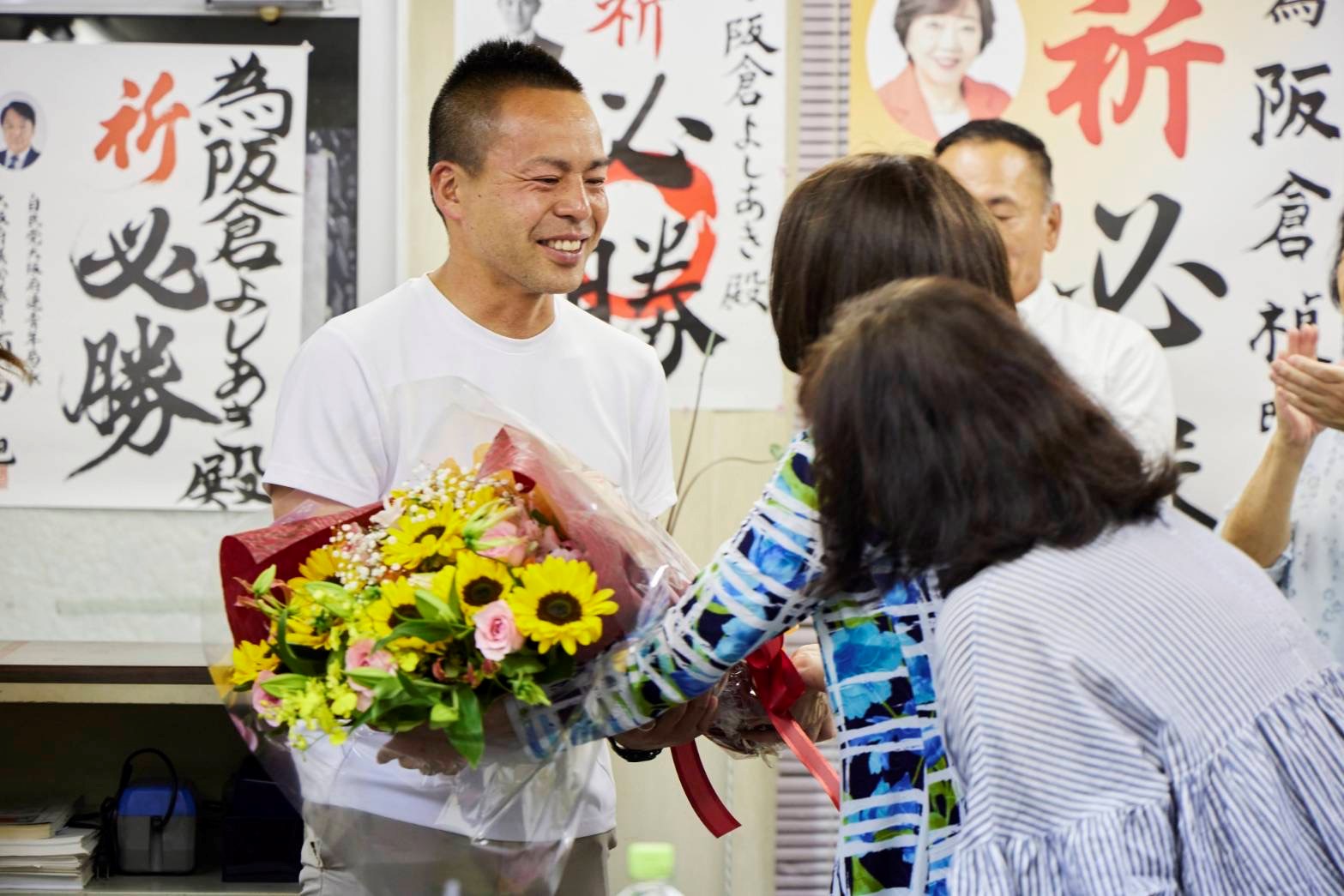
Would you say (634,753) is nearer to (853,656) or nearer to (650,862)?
(853,656)

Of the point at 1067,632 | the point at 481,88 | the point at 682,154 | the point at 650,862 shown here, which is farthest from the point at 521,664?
the point at 682,154

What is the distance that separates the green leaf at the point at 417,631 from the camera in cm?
116

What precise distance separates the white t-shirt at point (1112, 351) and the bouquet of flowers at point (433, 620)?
70.2 inches

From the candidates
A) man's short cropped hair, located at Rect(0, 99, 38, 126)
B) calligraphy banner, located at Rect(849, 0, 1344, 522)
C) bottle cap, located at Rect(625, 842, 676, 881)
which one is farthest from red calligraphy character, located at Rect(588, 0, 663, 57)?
bottle cap, located at Rect(625, 842, 676, 881)

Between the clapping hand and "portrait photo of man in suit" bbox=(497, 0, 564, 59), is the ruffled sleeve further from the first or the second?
"portrait photo of man in suit" bbox=(497, 0, 564, 59)

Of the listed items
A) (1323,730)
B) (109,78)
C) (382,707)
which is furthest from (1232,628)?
(109,78)

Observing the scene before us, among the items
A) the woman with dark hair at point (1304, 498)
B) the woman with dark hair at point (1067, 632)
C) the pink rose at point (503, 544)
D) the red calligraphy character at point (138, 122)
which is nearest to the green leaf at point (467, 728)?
the pink rose at point (503, 544)

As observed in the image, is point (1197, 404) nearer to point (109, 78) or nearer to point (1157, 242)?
point (1157, 242)

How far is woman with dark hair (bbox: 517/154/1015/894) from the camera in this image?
1.16 m

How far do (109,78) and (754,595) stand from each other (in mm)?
2325

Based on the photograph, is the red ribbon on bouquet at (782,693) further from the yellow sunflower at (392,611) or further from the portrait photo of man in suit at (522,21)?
the portrait photo of man in suit at (522,21)

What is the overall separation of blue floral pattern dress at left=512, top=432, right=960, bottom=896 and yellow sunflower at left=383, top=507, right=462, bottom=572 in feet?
0.52

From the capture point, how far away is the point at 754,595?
1.17 metres

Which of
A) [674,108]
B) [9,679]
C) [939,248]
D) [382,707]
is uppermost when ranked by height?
[674,108]
